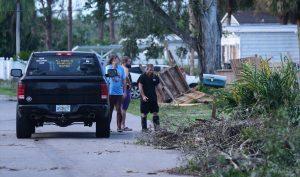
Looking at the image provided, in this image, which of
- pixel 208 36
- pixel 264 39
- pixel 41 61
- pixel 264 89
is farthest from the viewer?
pixel 264 39

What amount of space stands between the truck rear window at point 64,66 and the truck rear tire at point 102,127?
1.09 m

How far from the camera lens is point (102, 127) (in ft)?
62.2

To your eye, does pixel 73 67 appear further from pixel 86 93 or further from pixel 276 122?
pixel 276 122

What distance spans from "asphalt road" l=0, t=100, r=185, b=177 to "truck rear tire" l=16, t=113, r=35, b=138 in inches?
7.4

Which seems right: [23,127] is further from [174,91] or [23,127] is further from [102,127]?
[174,91]

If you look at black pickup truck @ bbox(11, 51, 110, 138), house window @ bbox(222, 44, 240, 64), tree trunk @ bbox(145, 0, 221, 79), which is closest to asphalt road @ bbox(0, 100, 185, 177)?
black pickup truck @ bbox(11, 51, 110, 138)

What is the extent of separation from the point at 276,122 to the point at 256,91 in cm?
436

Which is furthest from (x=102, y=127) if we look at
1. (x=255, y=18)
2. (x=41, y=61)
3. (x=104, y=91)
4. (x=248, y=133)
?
(x=255, y=18)

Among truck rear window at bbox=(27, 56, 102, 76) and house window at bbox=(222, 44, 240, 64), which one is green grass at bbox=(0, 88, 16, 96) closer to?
house window at bbox=(222, 44, 240, 64)

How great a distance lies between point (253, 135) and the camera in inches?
494

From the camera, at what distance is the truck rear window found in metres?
19.2

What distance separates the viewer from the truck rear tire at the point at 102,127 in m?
18.8

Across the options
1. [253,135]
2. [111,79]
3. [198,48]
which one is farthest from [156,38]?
[253,135]

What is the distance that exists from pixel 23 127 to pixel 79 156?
3929 mm
